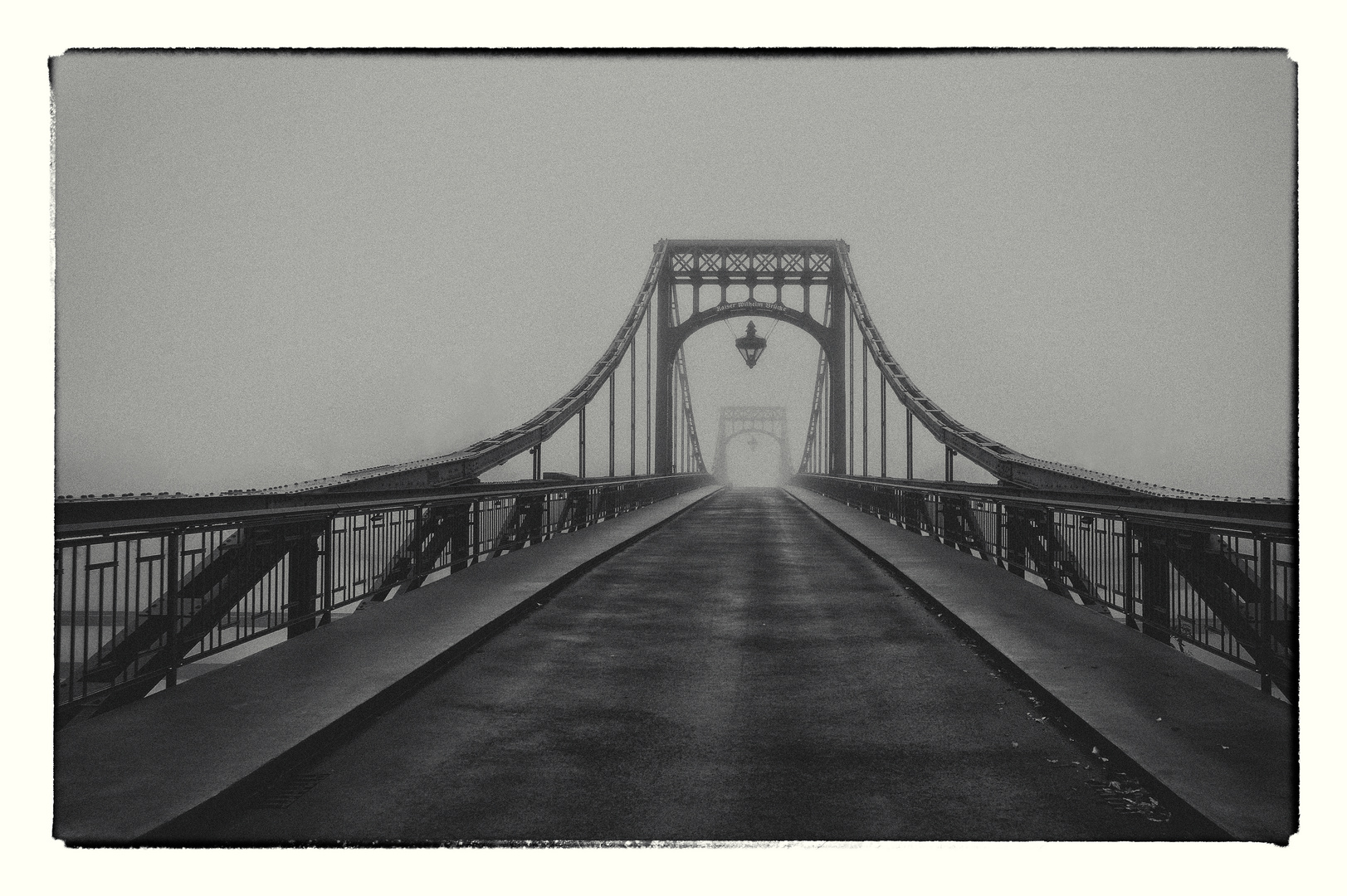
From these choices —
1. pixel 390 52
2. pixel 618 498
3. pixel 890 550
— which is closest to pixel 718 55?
pixel 390 52

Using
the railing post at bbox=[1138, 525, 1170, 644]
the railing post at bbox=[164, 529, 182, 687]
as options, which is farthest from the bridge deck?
the railing post at bbox=[1138, 525, 1170, 644]

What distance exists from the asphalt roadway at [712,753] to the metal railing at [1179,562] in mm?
1413

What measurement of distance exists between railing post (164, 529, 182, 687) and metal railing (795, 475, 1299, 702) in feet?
20.2

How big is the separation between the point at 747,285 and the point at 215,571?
3966cm

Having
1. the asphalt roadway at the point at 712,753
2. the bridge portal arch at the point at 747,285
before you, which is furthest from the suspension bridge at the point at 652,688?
the bridge portal arch at the point at 747,285

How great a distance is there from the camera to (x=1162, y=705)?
201 inches

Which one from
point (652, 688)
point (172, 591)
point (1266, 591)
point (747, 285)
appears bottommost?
point (652, 688)

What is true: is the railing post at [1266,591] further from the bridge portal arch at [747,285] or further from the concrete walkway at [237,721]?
the bridge portal arch at [747,285]

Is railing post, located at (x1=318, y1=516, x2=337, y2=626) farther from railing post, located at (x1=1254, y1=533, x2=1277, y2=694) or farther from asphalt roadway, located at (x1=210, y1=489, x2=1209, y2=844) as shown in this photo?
railing post, located at (x1=1254, y1=533, x2=1277, y2=694)

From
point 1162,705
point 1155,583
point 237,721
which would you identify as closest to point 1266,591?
point 1162,705

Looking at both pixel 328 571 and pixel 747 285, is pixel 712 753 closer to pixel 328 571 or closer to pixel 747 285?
pixel 328 571

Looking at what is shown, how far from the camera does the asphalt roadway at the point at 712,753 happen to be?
12.3 feet

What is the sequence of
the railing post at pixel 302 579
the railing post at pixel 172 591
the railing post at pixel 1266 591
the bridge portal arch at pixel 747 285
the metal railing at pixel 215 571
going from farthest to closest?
the bridge portal arch at pixel 747 285, the railing post at pixel 302 579, the railing post at pixel 172 591, the railing post at pixel 1266 591, the metal railing at pixel 215 571

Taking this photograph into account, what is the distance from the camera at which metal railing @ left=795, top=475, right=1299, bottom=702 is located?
5355 mm
